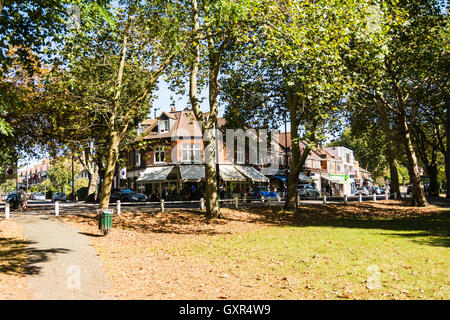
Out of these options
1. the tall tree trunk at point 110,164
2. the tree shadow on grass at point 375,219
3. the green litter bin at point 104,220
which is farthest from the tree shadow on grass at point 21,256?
the tree shadow on grass at point 375,219

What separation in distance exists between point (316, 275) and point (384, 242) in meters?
5.05

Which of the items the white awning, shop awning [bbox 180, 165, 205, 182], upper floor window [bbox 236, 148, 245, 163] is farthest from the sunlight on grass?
upper floor window [bbox 236, 148, 245, 163]

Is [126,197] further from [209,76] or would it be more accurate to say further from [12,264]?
[12,264]

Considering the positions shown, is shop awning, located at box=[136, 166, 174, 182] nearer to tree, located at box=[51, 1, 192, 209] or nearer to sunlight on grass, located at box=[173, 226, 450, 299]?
tree, located at box=[51, 1, 192, 209]

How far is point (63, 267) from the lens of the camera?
28.4ft

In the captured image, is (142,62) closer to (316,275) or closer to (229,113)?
(229,113)

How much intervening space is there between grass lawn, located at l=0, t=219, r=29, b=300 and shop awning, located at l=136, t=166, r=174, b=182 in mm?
26498

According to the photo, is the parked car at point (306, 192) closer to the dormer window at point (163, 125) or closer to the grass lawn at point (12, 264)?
the dormer window at point (163, 125)

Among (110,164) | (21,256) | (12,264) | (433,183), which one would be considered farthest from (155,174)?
(12,264)

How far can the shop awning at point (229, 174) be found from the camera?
4234cm

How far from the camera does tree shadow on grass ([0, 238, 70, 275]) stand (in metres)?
8.37

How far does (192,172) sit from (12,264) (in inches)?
1291
